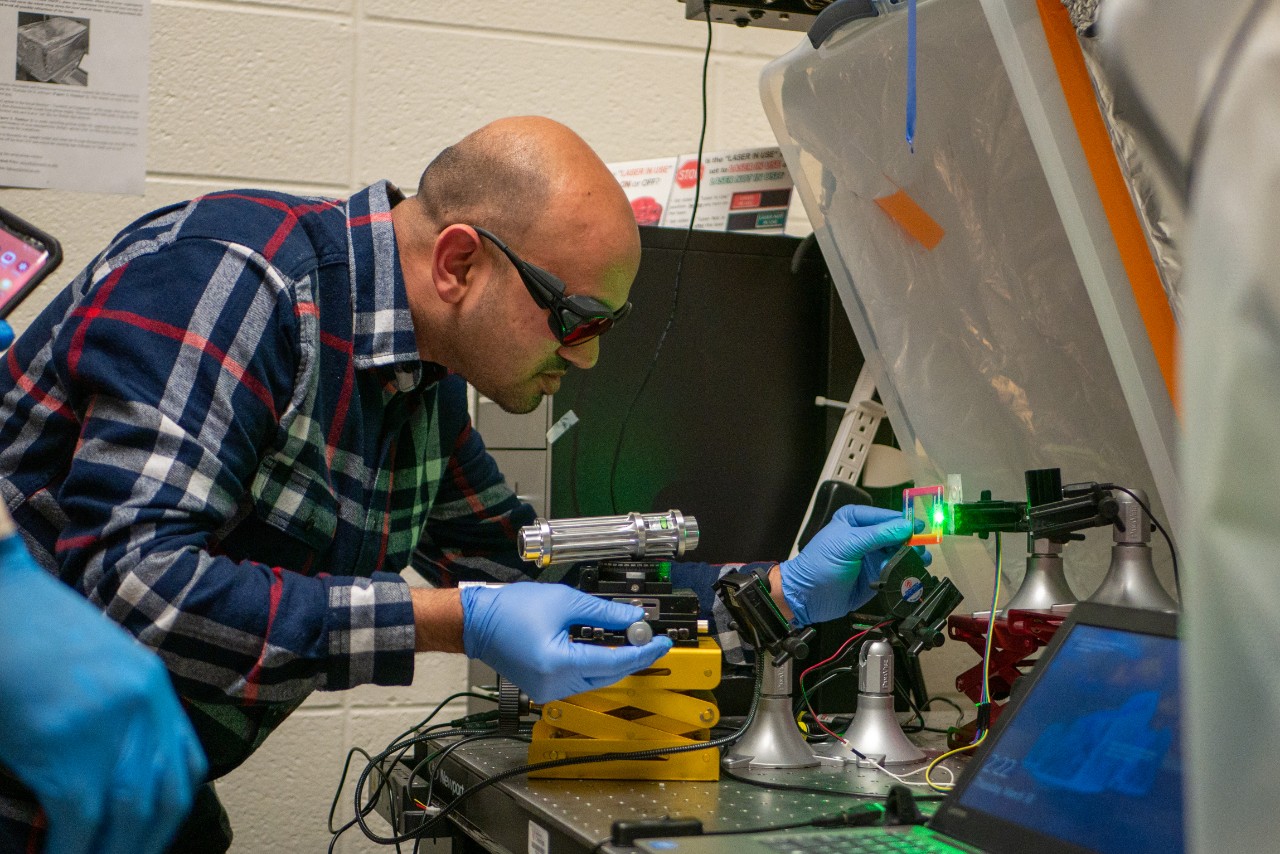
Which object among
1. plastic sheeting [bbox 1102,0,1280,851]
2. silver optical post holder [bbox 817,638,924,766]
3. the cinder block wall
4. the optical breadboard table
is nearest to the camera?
plastic sheeting [bbox 1102,0,1280,851]

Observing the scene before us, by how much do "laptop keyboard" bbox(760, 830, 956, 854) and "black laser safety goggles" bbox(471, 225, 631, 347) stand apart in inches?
25.8

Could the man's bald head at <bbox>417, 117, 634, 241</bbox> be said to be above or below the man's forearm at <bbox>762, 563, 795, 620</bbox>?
above

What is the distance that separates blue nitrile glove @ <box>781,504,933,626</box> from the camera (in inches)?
46.5

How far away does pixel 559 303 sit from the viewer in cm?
125

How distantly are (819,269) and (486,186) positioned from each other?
21.0 inches

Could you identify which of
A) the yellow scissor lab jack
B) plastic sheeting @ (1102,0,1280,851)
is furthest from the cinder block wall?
plastic sheeting @ (1102,0,1280,851)

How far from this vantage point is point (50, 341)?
1141 mm

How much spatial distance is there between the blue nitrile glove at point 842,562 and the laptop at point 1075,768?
1.25 ft

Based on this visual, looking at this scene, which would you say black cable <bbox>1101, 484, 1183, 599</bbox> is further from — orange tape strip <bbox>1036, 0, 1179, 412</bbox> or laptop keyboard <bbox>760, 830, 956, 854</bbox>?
laptop keyboard <bbox>760, 830, 956, 854</bbox>

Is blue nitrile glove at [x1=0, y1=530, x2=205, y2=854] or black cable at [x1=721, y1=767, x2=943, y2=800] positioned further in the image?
black cable at [x1=721, y1=767, x2=943, y2=800]

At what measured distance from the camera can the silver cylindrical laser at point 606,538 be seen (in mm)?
1047

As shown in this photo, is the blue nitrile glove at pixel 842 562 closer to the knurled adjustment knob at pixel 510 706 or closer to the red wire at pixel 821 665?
the red wire at pixel 821 665

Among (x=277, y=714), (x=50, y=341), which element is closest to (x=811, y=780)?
(x=277, y=714)

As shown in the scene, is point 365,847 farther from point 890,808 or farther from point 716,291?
point 890,808
